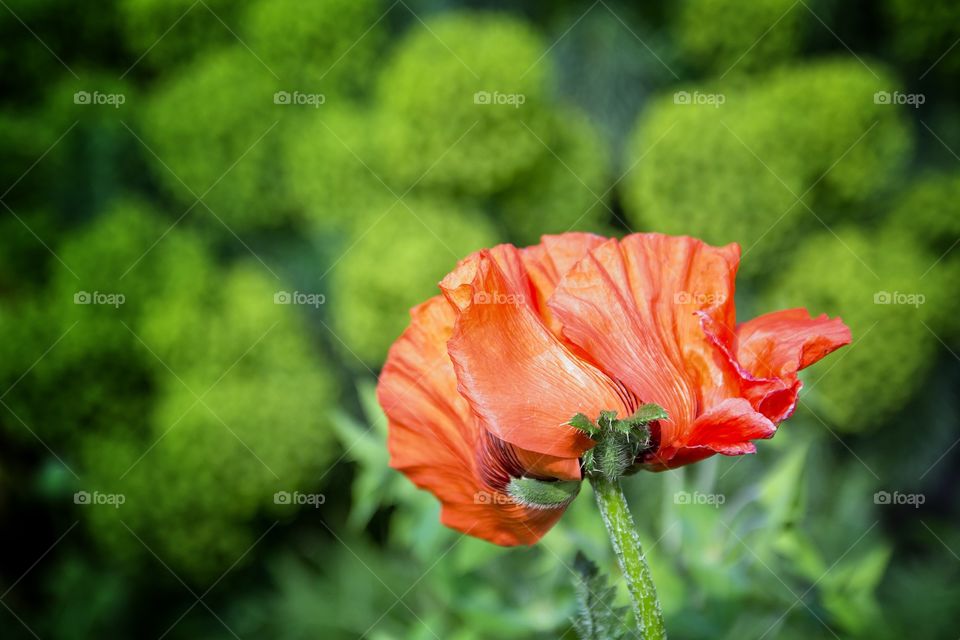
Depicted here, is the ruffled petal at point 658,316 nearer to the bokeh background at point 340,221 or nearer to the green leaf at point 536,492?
the green leaf at point 536,492

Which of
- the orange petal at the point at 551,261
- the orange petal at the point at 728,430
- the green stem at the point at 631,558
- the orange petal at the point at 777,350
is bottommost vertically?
the green stem at the point at 631,558

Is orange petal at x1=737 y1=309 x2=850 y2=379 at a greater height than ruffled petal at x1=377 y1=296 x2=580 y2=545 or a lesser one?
greater

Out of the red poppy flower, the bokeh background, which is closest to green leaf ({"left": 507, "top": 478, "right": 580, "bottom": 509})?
the red poppy flower

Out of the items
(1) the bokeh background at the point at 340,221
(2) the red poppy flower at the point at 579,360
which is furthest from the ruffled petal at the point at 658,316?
(1) the bokeh background at the point at 340,221

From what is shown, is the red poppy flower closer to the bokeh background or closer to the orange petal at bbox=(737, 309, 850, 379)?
the orange petal at bbox=(737, 309, 850, 379)

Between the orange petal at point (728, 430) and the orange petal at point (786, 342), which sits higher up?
the orange petal at point (786, 342)

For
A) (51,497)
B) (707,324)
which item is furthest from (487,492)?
(51,497)

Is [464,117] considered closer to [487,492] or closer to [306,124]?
[306,124]
